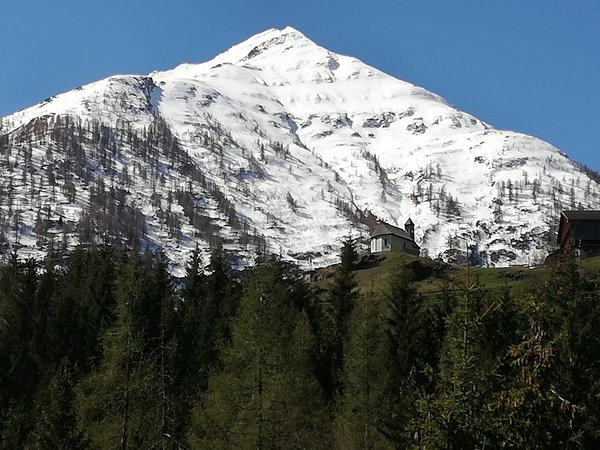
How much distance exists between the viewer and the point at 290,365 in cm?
3841

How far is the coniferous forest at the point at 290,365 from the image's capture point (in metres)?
14.4

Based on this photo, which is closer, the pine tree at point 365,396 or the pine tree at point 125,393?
the pine tree at point 125,393

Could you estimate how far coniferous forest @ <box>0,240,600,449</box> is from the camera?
47.1 ft

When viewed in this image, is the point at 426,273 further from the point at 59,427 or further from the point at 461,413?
the point at 461,413

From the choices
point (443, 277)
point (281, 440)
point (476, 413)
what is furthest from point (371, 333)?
point (443, 277)

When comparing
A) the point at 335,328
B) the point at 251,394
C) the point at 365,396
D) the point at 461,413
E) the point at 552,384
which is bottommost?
the point at 365,396

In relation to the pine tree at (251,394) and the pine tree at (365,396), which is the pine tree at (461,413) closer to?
the pine tree at (251,394)

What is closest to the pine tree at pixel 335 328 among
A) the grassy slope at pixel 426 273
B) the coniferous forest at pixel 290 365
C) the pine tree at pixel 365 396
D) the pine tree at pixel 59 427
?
the coniferous forest at pixel 290 365

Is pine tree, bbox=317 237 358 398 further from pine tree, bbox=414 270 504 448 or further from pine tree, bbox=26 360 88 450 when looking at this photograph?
pine tree, bbox=414 270 504 448

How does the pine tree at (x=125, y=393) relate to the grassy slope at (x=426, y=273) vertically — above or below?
below

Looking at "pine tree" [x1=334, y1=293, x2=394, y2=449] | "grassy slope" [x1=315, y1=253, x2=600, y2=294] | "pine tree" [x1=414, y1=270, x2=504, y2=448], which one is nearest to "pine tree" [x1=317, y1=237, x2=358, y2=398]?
"pine tree" [x1=334, y1=293, x2=394, y2=449]

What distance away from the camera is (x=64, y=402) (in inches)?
1043

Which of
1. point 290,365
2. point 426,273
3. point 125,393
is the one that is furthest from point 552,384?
point 426,273

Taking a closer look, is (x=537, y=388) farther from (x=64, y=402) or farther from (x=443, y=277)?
(x=443, y=277)
